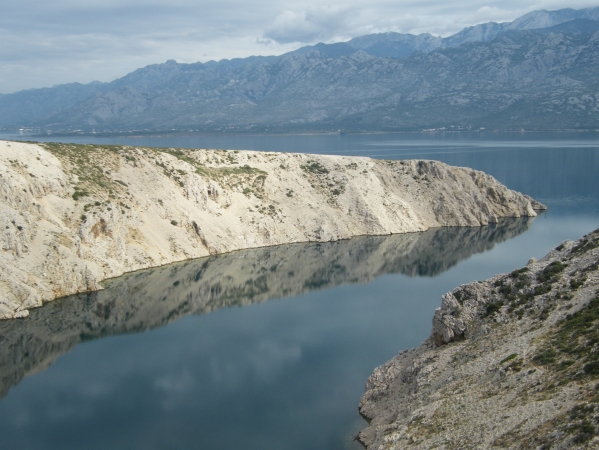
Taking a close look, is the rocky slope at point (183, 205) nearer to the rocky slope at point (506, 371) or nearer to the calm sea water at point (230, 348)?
the calm sea water at point (230, 348)

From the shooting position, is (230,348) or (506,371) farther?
(230,348)

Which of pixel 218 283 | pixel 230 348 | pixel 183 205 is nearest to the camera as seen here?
pixel 230 348

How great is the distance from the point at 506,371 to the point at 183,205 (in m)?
63.6

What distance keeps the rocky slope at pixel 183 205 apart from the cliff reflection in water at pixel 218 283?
2875 mm

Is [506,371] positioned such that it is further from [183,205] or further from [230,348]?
[183,205]

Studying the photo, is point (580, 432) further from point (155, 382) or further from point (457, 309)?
point (155, 382)

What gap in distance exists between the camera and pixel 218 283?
73938mm

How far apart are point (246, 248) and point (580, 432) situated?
69.3 metres

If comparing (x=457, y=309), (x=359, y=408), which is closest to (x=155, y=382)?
(x=359, y=408)

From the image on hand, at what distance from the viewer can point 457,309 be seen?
140ft

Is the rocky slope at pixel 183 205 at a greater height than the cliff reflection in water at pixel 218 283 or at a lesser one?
greater

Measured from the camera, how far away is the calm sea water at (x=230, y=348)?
38.3 m

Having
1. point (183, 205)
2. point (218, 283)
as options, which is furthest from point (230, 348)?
point (183, 205)

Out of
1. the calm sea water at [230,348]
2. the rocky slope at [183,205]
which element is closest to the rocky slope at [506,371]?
the calm sea water at [230,348]
